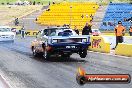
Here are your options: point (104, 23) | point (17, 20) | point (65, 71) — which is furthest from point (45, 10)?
point (65, 71)

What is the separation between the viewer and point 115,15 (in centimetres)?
6838

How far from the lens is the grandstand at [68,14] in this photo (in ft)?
226

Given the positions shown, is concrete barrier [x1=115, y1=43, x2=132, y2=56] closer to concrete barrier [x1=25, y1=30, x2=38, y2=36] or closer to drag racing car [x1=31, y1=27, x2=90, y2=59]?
drag racing car [x1=31, y1=27, x2=90, y2=59]

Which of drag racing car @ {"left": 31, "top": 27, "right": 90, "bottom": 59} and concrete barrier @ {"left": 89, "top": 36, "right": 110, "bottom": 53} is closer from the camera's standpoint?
drag racing car @ {"left": 31, "top": 27, "right": 90, "bottom": 59}

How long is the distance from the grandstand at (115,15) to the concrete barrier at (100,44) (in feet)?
117

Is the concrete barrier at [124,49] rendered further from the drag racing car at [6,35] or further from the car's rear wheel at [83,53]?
the drag racing car at [6,35]

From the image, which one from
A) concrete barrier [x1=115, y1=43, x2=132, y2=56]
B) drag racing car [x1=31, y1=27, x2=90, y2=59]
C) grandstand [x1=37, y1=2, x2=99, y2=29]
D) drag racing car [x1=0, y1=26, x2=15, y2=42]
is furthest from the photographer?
grandstand [x1=37, y1=2, x2=99, y2=29]

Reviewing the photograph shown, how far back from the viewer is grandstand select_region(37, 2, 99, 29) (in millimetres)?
68875

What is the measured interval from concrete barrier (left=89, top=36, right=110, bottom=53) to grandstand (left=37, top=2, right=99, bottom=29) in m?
39.0

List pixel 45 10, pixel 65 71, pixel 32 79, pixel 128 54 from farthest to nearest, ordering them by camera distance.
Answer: pixel 45 10
pixel 128 54
pixel 65 71
pixel 32 79

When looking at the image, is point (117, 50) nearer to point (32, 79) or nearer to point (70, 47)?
point (70, 47)

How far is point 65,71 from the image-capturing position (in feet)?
48.1

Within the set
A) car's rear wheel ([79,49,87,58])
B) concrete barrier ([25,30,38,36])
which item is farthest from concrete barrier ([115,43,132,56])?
concrete barrier ([25,30,38,36])

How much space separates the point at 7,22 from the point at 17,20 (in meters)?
3.40
